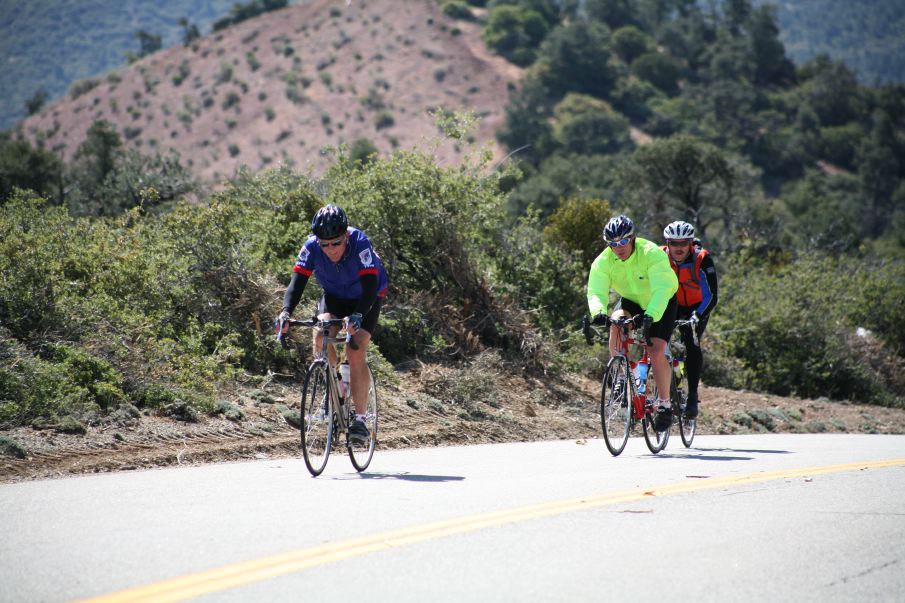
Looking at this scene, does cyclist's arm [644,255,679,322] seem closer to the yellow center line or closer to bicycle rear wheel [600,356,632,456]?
bicycle rear wheel [600,356,632,456]

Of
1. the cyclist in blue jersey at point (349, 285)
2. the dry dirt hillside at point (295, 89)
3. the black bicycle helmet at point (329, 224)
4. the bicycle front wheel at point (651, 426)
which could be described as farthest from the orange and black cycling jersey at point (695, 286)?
the dry dirt hillside at point (295, 89)

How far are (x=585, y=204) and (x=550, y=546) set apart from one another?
60.7ft

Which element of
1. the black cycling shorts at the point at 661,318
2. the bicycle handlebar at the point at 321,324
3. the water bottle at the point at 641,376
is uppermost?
the black cycling shorts at the point at 661,318

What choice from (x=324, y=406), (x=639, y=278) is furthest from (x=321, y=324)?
(x=639, y=278)

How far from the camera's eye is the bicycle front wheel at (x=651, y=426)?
35.3 ft

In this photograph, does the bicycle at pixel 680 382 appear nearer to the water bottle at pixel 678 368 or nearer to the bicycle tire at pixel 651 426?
the water bottle at pixel 678 368

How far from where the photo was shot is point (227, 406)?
11.5 metres

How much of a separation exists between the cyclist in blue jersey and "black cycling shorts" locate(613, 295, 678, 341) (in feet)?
9.67

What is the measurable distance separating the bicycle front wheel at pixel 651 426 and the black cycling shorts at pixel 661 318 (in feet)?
1.66

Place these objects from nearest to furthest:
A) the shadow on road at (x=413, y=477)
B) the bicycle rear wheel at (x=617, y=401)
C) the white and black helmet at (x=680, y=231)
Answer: the shadow on road at (x=413, y=477)
the bicycle rear wheel at (x=617, y=401)
the white and black helmet at (x=680, y=231)

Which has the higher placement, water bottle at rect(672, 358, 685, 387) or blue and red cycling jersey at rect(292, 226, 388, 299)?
blue and red cycling jersey at rect(292, 226, 388, 299)

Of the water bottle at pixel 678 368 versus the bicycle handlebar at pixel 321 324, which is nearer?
the bicycle handlebar at pixel 321 324

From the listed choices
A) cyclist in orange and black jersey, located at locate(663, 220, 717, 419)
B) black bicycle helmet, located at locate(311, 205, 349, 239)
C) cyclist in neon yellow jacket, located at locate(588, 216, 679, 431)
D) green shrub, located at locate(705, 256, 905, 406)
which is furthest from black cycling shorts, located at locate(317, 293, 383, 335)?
green shrub, located at locate(705, 256, 905, 406)

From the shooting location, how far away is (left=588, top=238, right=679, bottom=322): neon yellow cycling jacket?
34.2ft
